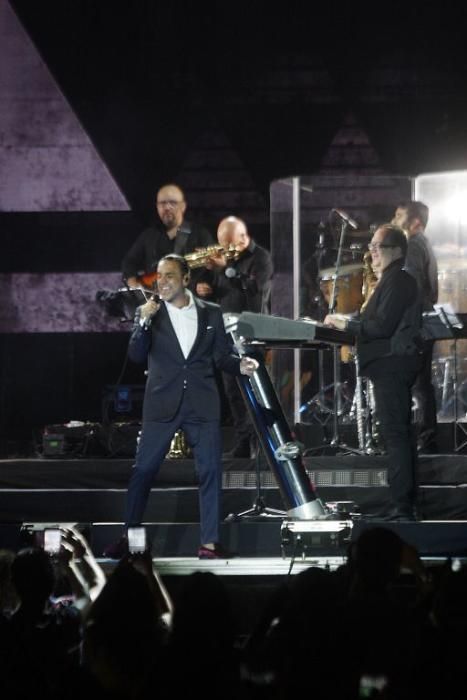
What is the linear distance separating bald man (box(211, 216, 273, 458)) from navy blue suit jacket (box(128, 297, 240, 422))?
2236 mm

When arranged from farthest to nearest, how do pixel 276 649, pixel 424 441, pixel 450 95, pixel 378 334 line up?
1. pixel 450 95
2. pixel 424 441
3. pixel 378 334
4. pixel 276 649

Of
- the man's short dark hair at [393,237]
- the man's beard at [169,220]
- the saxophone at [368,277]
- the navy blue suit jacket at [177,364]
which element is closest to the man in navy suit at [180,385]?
the navy blue suit jacket at [177,364]

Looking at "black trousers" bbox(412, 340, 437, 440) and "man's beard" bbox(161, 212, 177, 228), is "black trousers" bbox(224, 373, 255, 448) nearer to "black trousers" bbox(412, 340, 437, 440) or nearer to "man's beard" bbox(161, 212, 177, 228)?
"black trousers" bbox(412, 340, 437, 440)

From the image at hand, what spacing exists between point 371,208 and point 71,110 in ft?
9.73

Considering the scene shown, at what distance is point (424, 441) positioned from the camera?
8.73m

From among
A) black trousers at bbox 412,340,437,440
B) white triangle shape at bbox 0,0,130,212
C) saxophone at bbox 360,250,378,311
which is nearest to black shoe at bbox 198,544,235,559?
black trousers at bbox 412,340,437,440

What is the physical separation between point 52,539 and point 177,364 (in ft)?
4.77

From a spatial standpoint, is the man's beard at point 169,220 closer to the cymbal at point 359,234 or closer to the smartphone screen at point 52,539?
the cymbal at point 359,234

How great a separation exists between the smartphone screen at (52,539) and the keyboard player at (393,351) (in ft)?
7.14

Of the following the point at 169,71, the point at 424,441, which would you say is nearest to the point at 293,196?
the point at 169,71

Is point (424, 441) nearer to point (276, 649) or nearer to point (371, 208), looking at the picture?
point (371, 208)

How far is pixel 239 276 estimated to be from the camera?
368 inches

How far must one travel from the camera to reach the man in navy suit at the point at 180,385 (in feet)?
21.9

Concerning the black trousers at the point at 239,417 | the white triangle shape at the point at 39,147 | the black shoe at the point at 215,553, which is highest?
the white triangle shape at the point at 39,147
